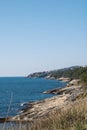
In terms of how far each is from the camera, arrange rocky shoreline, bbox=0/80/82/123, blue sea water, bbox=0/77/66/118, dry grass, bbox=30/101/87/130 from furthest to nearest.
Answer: blue sea water, bbox=0/77/66/118 < rocky shoreline, bbox=0/80/82/123 < dry grass, bbox=30/101/87/130

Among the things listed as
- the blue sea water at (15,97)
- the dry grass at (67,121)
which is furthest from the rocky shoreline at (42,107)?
the dry grass at (67,121)

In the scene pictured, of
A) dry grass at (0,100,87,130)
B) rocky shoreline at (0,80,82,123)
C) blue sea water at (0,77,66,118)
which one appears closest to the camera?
dry grass at (0,100,87,130)

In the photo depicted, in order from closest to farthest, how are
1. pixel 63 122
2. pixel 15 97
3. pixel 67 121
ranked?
pixel 63 122 → pixel 67 121 → pixel 15 97

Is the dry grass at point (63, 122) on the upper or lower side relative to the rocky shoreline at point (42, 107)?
upper

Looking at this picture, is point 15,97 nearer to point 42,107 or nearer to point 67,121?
point 42,107

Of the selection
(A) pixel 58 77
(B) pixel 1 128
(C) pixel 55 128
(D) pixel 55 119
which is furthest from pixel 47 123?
(A) pixel 58 77

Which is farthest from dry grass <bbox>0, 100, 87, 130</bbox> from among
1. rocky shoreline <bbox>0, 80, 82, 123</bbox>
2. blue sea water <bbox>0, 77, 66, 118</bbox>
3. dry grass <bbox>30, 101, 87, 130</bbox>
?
rocky shoreline <bbox>0, 80, 82, 123</bbox>

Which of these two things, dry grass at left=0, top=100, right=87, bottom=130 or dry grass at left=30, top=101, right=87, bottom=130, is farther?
dry grass at left=30, top=101, right=87, bottom=130

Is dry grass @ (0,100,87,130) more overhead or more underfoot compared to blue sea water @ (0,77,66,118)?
more overhead

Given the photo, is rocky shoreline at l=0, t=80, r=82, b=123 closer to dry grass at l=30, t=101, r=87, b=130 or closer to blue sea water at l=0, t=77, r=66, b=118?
blue sea water at l=0, t=77, r=66, b=118

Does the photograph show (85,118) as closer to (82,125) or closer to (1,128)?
(82,125)

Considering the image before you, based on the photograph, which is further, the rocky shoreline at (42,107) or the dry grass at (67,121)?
the rocky shoreline at (42,107)

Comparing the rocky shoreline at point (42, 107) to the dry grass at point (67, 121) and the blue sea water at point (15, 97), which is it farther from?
the dry grass at point (67, 121)

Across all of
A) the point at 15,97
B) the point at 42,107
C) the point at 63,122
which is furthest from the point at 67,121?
the point at 15,97
